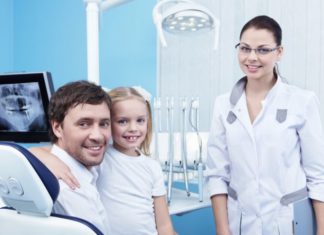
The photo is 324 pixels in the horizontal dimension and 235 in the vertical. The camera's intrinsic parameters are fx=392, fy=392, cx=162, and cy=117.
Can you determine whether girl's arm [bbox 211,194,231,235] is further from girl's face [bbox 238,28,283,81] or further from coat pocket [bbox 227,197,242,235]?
girl's face [bbox 238,28,283,81]

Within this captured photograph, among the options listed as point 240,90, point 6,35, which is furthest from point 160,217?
point 6,35

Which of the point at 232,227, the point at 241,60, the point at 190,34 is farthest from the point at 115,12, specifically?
the point at 232,227

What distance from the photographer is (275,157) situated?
1.24 metres

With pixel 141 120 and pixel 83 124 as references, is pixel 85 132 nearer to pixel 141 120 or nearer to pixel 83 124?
pixel 83 124

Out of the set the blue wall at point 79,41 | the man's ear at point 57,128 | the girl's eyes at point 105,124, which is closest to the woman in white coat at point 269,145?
the girl's eyes at point 105,124

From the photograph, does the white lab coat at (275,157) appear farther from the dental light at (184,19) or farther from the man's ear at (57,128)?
the man's ear at (57,128)

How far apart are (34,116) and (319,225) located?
109 cm

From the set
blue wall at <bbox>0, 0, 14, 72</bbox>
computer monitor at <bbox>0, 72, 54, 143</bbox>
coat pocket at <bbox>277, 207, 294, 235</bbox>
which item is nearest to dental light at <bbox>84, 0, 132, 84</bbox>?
computer monitor at <bbox>0, 72, 54, 143</bbox>

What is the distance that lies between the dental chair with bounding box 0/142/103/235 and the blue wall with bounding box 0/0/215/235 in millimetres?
1529

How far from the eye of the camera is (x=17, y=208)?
2.69 feet

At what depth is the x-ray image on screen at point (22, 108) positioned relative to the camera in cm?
146

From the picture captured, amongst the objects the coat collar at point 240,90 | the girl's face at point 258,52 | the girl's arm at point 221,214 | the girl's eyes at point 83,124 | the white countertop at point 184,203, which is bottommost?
the white countertop at point 184,203

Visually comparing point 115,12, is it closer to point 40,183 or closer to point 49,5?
point 49,5

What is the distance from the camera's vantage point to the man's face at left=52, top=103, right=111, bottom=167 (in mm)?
963
